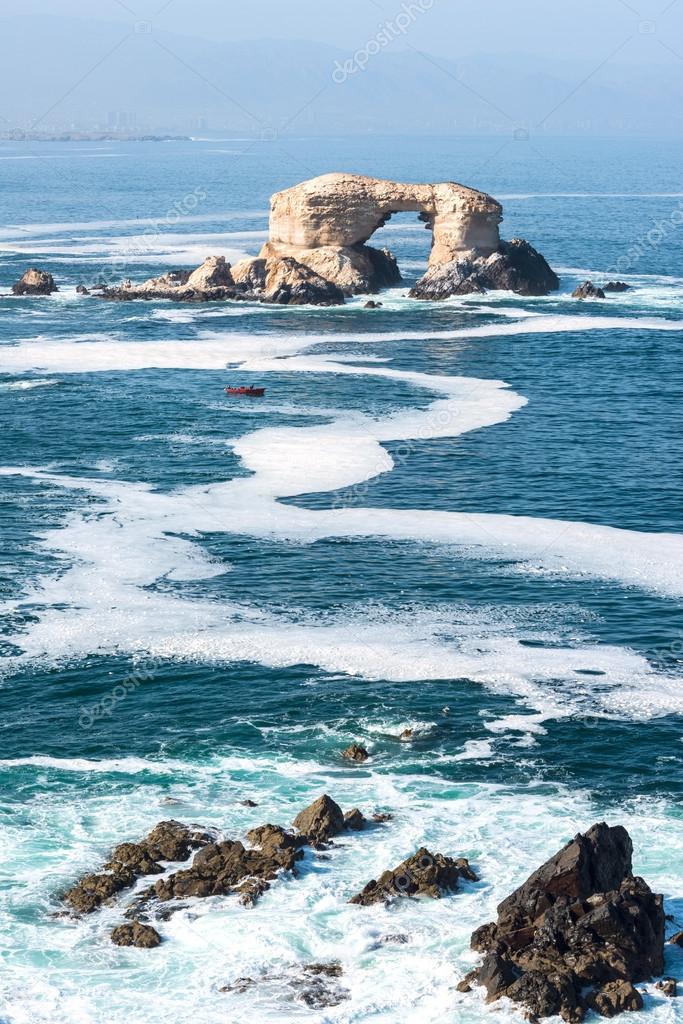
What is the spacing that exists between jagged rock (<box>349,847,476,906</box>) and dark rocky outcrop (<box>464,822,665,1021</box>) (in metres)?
2.56

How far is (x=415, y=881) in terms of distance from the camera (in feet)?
131

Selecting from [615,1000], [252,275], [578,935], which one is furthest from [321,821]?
[252,275]

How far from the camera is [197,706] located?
5156 cm

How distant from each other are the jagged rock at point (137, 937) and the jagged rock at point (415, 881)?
5.55 meters

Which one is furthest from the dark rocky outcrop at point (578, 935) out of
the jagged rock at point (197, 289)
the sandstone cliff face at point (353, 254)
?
the jagged rock at point (197, 289)

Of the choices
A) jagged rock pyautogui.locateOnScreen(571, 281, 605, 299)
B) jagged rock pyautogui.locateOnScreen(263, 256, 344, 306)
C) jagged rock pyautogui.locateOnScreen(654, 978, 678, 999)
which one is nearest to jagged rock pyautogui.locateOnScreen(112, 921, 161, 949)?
jagged rock pyautogui.locateOnScreen(654, 978, 678, 999)

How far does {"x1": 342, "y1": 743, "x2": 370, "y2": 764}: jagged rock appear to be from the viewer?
156 ft

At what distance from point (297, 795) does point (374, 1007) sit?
10.9 meters

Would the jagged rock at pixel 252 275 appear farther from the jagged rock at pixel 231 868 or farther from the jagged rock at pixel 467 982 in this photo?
the jagged rock at pixel 467 982

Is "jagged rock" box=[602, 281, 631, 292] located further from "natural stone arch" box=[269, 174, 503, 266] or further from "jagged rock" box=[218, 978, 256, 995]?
"jagged rock" box=[218, 978, 256, 995]

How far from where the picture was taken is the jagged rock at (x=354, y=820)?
141ft

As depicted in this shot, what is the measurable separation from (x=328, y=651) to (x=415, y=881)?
55.2 ft

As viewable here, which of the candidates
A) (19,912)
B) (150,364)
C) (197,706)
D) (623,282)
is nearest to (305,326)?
(150,364)

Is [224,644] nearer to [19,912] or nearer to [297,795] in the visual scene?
[297,795]
